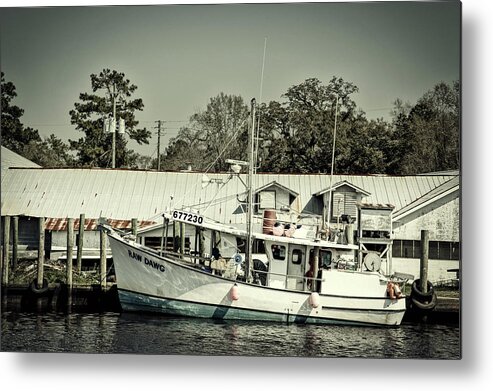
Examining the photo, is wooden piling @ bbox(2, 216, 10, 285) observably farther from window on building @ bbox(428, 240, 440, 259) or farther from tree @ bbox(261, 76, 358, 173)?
window on building @ bbox(428, 240, 440, 259)

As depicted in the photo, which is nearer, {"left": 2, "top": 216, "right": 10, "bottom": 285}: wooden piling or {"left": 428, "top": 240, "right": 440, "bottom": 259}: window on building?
{"left": 428, "top": 240, "right": 440, "bottom": 259}: window on building

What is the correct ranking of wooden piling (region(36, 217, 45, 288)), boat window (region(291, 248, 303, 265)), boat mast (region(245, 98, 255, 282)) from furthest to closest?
→ boat window (region(291, 248, 303, 265)) < wooden piling (region(36, 217, 45, 288)) < boat mast (region(245, 98, 255, 282))

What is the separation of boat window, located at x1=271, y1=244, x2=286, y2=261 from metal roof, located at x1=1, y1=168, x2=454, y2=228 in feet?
2.08

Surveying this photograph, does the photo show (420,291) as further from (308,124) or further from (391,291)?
(308,124)

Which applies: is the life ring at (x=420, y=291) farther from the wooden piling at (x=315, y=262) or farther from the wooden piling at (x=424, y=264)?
the wooden piling at (x=315, y=262)

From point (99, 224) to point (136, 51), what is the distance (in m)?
2.10

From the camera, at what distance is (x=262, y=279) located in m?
10.4

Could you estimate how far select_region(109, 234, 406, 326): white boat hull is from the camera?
31.6 feet

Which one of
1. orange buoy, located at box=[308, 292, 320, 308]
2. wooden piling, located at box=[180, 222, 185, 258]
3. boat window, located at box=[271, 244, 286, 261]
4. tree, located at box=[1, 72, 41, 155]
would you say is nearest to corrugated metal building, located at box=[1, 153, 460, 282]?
tree, located at box=[1, 72, 41, 155]

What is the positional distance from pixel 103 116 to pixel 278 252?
2755 mm

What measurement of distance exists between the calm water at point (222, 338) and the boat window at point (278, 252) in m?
1.12

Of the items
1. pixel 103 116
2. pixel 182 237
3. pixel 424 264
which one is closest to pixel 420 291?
pixel 424 264

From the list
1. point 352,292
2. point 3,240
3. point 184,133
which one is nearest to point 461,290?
point 352,292

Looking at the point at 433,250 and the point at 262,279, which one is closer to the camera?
the point at 433,250
